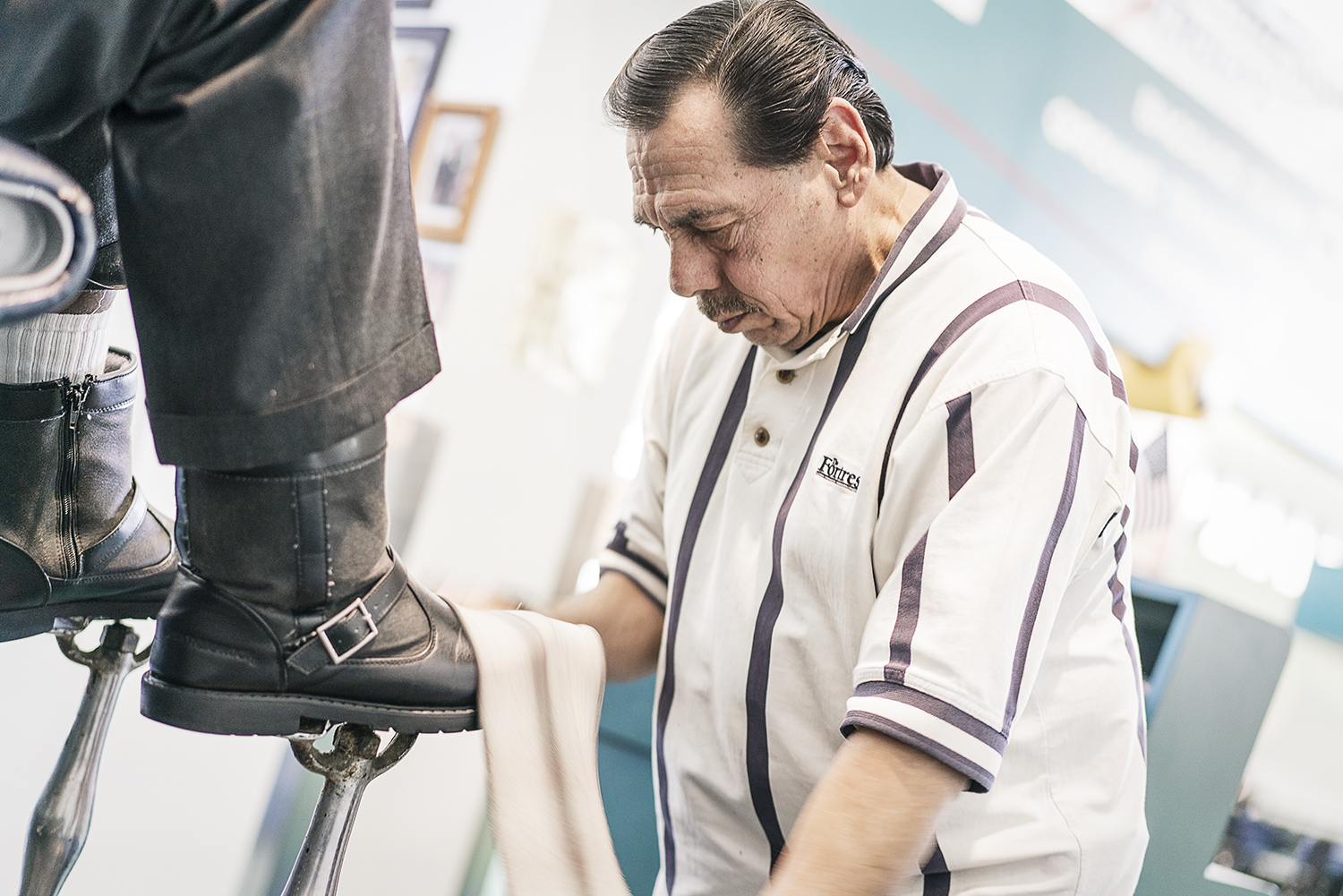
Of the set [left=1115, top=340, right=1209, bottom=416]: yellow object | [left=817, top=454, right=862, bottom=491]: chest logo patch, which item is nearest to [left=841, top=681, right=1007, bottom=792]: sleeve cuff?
[left=817, top=454, right=862, bottom=491]: chest logo patch

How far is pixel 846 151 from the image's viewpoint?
949mm

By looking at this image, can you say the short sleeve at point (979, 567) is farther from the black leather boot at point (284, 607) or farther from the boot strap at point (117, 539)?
the boot strap at point (117, 539)

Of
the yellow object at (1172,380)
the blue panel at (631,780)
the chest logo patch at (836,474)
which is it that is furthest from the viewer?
the yellow object at (1172,380)

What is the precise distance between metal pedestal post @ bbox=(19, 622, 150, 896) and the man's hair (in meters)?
0.67

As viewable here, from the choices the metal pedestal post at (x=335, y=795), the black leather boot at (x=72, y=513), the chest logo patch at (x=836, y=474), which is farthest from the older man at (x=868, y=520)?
the black leather boot at (x=72, y=513)

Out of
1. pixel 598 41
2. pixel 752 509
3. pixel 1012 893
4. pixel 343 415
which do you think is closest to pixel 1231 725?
pixel 1012 893

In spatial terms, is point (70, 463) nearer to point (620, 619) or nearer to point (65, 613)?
point (65, 613)

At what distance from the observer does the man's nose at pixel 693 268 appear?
963 mm

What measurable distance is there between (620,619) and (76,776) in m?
0.52

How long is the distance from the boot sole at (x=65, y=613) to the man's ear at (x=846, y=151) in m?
0.69

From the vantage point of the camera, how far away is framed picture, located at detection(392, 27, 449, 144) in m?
2.20

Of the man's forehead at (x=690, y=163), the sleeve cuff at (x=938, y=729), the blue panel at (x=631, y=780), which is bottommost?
the blue panel at (x=631, y=780)

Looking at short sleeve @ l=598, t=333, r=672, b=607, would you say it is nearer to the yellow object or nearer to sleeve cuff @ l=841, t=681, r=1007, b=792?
sleeve cuff @ l=841, t=681, r=1007, b=792

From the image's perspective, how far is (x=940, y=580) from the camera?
75cm
